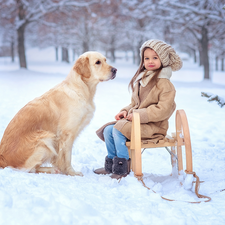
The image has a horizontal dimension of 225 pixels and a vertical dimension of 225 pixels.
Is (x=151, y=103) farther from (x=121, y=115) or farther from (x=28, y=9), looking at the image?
(x=28, y=9)

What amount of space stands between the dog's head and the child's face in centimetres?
44

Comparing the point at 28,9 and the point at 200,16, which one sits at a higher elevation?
the point at 28,9

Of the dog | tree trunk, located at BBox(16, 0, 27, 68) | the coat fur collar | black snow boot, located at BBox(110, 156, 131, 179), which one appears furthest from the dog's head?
tree trunk, located at BBox(16, 0, 27, 68)

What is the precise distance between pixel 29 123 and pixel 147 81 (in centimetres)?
132

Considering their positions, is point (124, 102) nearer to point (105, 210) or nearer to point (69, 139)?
point (69, 139)

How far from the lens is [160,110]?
264cm

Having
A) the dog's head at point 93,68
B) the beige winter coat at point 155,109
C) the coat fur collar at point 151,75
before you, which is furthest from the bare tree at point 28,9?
the beige winter coat at point 155,109

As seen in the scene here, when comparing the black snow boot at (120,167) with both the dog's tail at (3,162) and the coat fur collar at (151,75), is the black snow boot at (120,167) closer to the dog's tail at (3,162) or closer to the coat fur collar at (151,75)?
the coat fur collar at (151,75)

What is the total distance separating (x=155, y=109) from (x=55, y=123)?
1.09 m

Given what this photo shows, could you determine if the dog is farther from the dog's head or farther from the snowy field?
the snowy field

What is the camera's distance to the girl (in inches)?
105

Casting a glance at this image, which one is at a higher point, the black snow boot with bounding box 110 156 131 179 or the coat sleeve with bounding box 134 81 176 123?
the coat sleeve with bounding box 134 81 176 123

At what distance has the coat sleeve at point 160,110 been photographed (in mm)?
2645

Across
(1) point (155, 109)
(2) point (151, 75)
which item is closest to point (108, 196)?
(1) point (155, 109)
